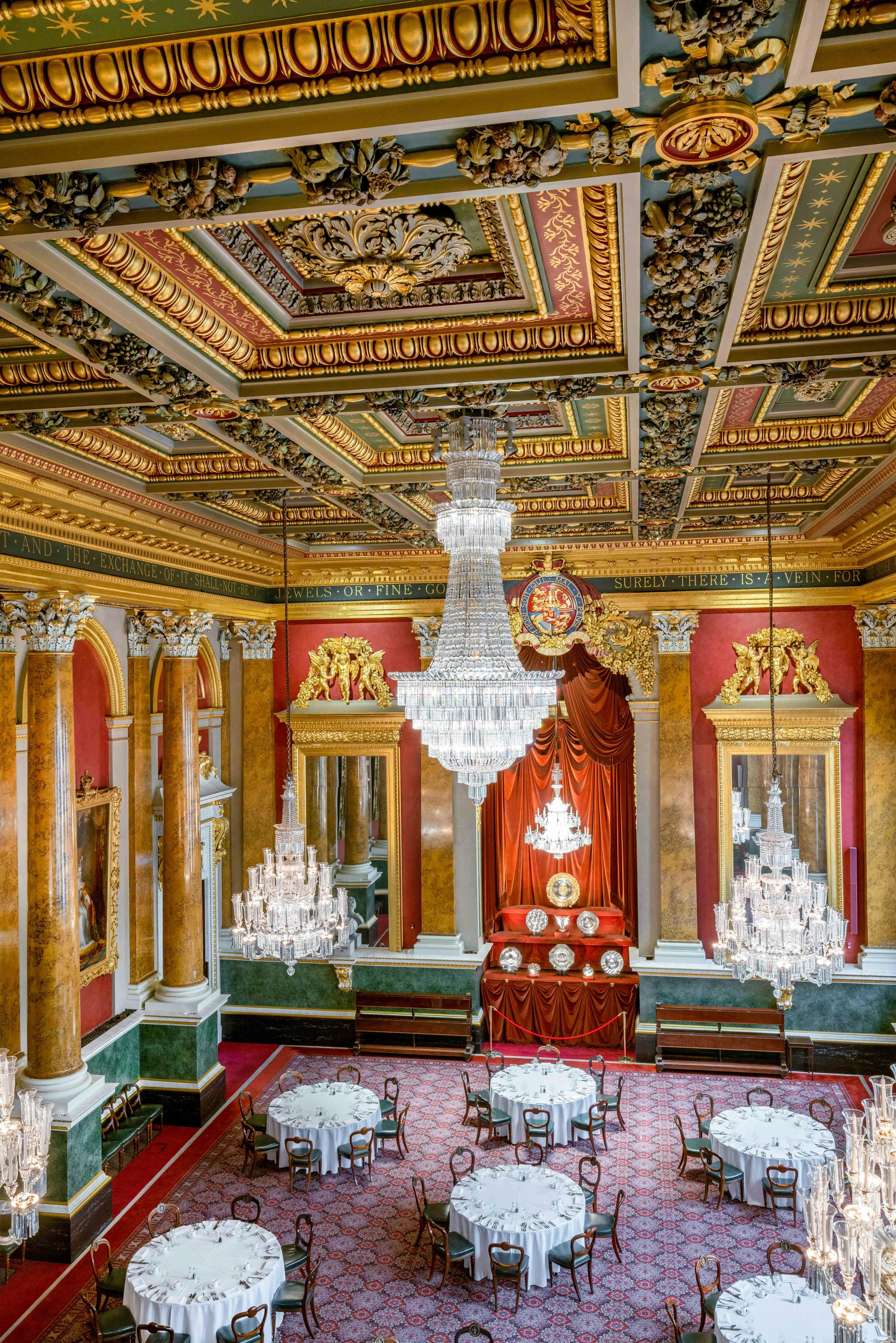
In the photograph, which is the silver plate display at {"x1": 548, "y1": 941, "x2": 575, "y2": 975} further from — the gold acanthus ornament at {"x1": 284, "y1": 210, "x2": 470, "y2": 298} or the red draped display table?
the gold acanthus ornament at {"x1": 284, "y1": 210, "x2": 470, "y2": 298}

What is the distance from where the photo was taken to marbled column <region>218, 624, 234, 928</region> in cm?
1345

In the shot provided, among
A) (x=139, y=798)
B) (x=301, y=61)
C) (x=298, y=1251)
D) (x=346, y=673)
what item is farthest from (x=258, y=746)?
(x=301, y=61)

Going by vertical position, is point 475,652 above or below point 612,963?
above

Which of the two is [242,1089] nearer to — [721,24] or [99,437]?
[99,437]

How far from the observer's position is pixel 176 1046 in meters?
10.8

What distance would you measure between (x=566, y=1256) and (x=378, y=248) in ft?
24.7

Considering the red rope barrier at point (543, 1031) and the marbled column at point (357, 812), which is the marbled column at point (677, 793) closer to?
the red rope barrier at point (543, 1031)

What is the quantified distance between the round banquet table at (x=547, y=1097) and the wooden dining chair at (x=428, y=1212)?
5.57 feet

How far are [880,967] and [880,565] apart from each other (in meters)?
4.84

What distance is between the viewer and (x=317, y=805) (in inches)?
526

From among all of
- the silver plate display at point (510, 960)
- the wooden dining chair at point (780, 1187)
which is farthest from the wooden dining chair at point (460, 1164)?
the silver plate display at point (510, 960)

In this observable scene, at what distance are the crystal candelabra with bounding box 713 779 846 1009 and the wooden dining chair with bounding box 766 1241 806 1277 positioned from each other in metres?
2.01

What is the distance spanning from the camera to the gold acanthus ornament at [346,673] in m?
13.1

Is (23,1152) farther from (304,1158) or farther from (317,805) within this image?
(317,805)
